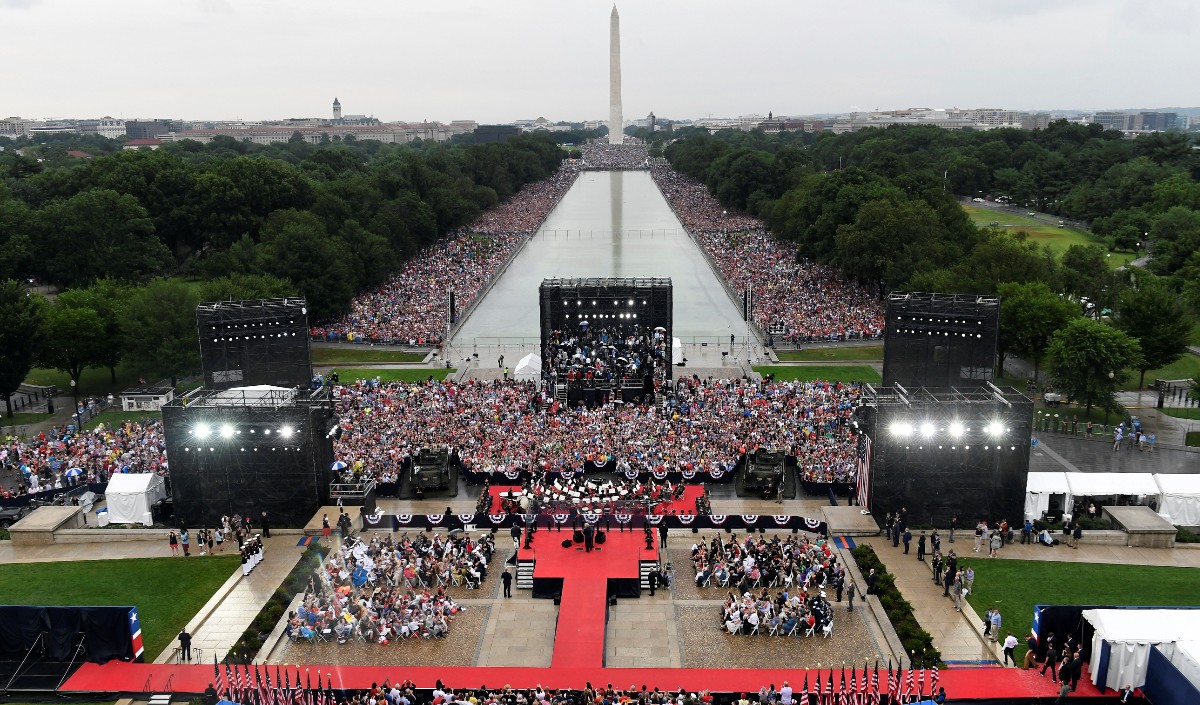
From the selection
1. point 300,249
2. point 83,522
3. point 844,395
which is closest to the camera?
point 83,522

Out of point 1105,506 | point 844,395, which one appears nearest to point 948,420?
point 1105,506

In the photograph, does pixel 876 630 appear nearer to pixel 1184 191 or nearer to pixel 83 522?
pixel 83 522

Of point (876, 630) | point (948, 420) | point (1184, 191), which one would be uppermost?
point (1184, 191)

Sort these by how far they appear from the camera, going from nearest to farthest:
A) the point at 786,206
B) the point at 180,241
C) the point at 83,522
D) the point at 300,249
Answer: the point at 83,522 < the point at 300,249 < the point at 180,241 < the point at 786,206

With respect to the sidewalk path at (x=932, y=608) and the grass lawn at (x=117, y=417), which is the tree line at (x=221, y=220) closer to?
the grass lawn at (x=117, y=417)

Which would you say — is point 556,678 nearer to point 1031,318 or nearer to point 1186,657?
point 1186,657

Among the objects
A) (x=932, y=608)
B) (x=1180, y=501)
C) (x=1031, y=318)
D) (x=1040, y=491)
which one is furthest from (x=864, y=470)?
(x=1031, y=318)
